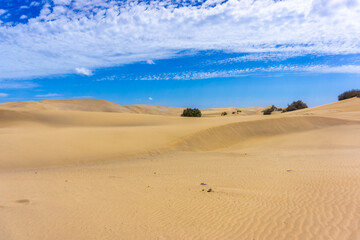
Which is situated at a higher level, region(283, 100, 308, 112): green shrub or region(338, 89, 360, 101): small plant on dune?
region(338, 89, 360, 101): small plant on dune

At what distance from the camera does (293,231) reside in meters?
4.36

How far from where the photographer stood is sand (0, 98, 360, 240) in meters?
4.57

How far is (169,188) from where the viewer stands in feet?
23.5

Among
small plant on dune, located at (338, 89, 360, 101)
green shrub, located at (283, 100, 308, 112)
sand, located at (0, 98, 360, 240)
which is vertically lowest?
sand, located at (0, 98, 360, 240)

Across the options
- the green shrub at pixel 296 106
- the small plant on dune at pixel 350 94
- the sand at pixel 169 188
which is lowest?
the sand at pixel 169 188

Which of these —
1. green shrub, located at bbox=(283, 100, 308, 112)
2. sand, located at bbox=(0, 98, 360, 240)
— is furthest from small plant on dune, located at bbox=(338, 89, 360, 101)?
sand, located at bbox=(0, 98, 360, 240)

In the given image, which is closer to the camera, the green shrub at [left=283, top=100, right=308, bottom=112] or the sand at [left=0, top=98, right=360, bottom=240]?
the sand at [left=0, top=98, right=360, bottom=240]

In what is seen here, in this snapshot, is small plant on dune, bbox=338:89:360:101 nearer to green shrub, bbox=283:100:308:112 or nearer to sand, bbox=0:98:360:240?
green shrub, bbox=283:100:308:112

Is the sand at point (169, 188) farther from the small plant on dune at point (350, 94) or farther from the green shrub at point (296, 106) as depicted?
the small plant on dune at point (350, 94)

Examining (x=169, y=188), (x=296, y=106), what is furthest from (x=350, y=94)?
(x=169, y=188)

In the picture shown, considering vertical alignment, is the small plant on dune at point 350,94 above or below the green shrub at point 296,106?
above

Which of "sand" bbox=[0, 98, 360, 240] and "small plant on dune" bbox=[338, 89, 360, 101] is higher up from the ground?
"small plant on dune" bbox=[338, 89, 360, 101]

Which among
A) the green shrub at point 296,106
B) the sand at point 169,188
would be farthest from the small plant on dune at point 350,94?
the sand at point 169,188

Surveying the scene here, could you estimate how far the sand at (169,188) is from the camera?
Answer: 457 cm
